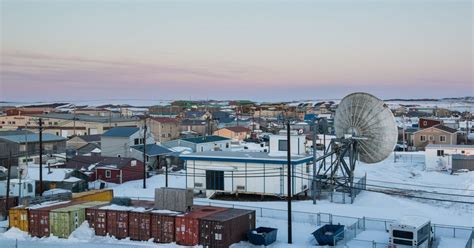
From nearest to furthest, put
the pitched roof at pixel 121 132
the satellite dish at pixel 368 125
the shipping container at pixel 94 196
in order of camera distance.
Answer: the shipping container at pixel 94 196 → the satellite dish at pixel 368 125 → the pitched roof at pixel 121 132

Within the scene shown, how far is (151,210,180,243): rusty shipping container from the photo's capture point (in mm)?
22547

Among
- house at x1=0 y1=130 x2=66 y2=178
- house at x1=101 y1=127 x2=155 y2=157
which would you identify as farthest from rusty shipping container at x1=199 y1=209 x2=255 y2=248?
house at x1=101 y1=127 x2=155 y2=157

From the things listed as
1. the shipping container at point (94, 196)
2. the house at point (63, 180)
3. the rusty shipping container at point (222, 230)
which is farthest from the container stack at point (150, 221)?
the house at point (63, 180)

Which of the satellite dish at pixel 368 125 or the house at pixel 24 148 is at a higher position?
the satellite dish at pixel 368 125

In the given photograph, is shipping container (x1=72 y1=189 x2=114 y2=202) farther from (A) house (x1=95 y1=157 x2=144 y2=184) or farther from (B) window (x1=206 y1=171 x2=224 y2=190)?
(A) house (x1=95 y1=157 x2=144 y2=184)

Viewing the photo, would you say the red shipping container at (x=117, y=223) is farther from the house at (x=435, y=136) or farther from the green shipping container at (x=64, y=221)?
the house at (x=435, y=136)

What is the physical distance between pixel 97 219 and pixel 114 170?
50.4 ft

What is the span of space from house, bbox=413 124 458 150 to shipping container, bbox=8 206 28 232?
159ft

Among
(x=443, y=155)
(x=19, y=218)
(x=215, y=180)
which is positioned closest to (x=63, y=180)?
(x=215, y=180)

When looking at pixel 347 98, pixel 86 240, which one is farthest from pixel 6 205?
A: pixel 347 98

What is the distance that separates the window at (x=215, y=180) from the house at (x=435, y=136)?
35.9 m

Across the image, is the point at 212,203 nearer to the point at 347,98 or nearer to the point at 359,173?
the point at 347,98

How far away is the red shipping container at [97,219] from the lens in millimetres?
23953

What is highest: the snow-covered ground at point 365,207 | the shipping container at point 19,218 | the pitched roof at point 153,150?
the pitched roof at point 153,150
